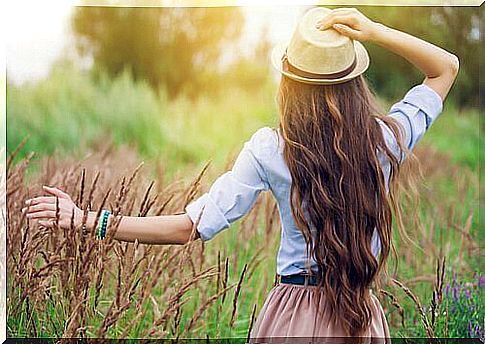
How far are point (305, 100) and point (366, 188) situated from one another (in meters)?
0.47

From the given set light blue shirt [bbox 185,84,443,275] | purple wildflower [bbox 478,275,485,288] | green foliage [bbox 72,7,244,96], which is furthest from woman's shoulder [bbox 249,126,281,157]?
purple wildflower [bbox 478,275,485,288]

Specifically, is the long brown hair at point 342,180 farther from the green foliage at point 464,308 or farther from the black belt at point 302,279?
the green foliage at point 464,308

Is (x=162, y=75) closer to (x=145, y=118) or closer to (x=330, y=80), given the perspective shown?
(x=145, y=118)

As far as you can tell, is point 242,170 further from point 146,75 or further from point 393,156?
point 146,75

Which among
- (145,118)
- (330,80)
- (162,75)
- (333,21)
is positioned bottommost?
(145,118)

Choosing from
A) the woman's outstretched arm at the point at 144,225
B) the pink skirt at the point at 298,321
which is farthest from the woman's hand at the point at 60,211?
the pink skirt at the point at 298,321

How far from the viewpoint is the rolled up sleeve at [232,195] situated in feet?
14.3

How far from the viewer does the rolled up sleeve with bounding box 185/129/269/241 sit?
4.36 meters

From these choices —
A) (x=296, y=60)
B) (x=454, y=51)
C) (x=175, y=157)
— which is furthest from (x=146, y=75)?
(x=454, y=51)

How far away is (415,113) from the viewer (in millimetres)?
Result: 4559

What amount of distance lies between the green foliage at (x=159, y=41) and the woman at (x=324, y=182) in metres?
0.97

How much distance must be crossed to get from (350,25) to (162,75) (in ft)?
4.21

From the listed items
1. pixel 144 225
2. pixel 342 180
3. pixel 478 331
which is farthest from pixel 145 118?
pixel 478 331

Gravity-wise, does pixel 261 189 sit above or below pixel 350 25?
below
